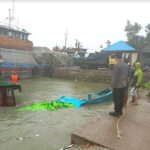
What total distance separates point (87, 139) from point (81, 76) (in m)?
22.6

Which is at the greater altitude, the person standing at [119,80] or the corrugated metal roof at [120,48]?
the corrugated metal roof at [120,48]

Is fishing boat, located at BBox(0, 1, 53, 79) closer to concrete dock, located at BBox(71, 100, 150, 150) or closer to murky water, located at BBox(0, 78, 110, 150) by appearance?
murky water, located at BBox(0, 78, 110, 150)

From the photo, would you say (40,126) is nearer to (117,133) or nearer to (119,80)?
(119,80)

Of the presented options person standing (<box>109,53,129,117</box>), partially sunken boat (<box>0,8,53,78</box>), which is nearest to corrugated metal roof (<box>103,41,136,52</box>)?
partially sunken boat (<box>0,8,53,78</box>)

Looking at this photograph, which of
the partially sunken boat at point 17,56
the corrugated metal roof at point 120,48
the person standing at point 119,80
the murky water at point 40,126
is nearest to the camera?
the person standing at point 119,80

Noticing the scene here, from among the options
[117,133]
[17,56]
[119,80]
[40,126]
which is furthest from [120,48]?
[117,133]

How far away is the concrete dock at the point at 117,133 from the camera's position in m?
4.87

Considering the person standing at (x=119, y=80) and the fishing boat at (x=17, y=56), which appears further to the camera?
the fishing boat at (x=17, y=56)

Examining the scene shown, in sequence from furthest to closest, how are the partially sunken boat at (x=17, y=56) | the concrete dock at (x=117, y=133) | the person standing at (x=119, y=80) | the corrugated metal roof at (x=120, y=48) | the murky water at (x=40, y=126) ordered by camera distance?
the partially sunken boat at (x=17, y=56) → the corrugated metal roof at (x=120, y=48) → the murky water at (x=40, y=126) → the person standing at (x=119, y=80) → the concrete dock at (x=117, y=133)

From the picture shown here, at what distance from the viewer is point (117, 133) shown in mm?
5504

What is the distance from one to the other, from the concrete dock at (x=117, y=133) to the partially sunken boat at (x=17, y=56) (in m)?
18.2

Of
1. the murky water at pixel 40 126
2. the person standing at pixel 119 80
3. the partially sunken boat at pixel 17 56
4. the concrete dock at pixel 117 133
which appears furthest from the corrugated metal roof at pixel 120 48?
the person standing at pixel 119 80

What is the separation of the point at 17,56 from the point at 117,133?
2286 cm

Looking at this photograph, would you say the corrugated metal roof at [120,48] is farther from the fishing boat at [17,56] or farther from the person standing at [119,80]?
the person standing at [119,80]
